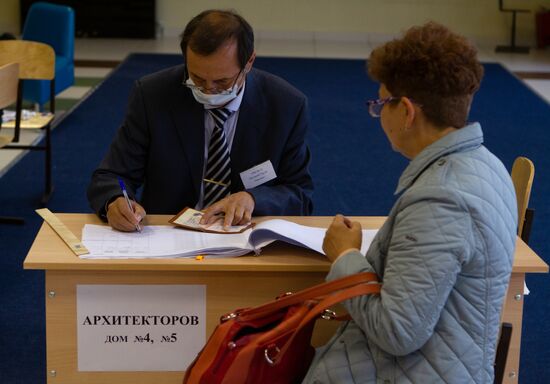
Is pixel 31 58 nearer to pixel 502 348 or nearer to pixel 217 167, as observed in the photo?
pixel 217 167

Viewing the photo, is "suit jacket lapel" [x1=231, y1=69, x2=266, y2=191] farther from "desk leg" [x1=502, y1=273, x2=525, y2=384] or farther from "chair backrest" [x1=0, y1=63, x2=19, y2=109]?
"chair backrest" [x1=0, y1=63, x2=19, y2=109]

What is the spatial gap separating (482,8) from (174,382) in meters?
10.7

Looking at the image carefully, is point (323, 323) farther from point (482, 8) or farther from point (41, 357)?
point (482, 8)

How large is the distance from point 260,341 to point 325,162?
4.73 meters

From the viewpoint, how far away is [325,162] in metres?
6.80

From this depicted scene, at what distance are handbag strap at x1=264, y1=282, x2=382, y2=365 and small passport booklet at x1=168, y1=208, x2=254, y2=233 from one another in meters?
0.60

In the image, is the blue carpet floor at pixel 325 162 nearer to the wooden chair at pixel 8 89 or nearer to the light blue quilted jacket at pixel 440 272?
the wooden chair at pixel 8 89

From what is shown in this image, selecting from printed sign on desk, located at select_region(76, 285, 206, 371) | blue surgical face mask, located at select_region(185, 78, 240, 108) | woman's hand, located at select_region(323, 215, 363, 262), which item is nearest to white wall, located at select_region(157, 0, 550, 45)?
blue surgical face mask, located at select_region(185, 78, 240, 108)

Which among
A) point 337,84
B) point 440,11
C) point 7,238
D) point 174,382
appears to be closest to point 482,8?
point 440,11

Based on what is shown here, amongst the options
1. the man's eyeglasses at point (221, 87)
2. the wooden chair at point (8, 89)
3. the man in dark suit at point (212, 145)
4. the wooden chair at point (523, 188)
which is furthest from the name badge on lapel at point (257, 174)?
the wooden chair at point (8, 89)

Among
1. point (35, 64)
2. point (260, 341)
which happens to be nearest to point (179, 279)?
point (260, 341)

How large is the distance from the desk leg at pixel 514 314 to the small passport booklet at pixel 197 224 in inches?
29.5

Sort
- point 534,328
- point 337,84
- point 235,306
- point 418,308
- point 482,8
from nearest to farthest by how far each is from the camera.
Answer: point 418,308, point 235,306, point 534,328, point 337,84, point 482,8

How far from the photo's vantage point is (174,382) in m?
2.59
